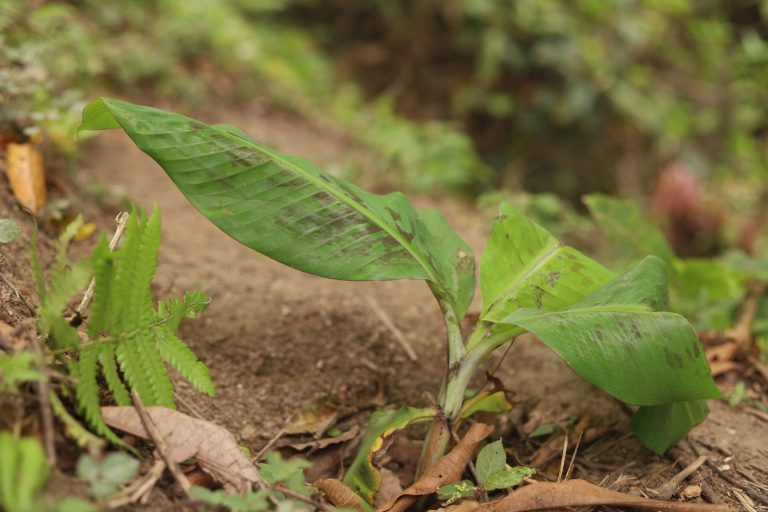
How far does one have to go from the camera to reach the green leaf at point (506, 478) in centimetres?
131

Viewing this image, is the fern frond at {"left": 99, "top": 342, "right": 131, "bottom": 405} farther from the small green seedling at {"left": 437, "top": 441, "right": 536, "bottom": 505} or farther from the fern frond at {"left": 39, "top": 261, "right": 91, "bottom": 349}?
the small green seedling at {"left": 437, "top": 441, "right": 536, "bottom": 505}

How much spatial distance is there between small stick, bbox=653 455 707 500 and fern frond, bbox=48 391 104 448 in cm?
115

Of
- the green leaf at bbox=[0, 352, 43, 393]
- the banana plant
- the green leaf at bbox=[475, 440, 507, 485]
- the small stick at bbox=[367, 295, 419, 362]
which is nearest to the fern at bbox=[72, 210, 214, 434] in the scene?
the green leaf at bbox=[0, 352, 43, 393]

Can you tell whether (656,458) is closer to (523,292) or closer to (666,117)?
(523,292)

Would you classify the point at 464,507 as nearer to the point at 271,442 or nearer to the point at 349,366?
the point at 271,442

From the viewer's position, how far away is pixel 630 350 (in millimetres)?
1314

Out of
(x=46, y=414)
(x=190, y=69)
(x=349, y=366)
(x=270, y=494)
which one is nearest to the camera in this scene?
(x=46, y=414)

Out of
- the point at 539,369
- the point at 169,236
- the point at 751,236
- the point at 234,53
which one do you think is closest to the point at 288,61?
the point at 234,53

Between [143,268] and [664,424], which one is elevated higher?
[143,268]

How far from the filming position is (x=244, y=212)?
140 centimetres

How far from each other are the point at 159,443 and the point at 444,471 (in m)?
0.60

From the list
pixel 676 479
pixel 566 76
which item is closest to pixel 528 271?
pixel 676 479

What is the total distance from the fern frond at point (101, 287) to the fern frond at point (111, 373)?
0.03 metres

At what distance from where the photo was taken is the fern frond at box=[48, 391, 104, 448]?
Result: 1.01 metres
